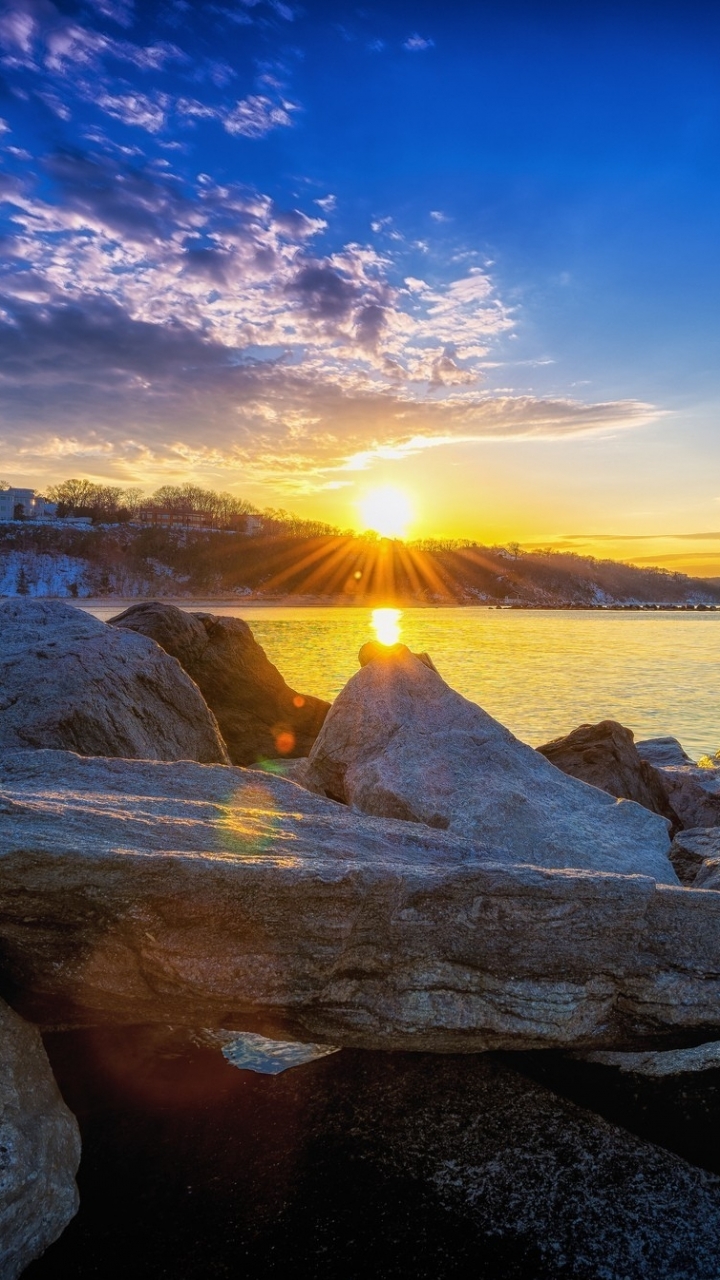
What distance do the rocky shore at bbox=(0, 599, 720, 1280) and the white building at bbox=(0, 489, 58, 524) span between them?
163015 millimetres

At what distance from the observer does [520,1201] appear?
3369 mm

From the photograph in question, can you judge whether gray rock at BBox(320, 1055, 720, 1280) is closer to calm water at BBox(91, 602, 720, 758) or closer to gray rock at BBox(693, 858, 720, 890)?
gray rock at BBox(693, 858, 720, 890)

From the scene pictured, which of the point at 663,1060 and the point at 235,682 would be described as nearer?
the point at 663,1060

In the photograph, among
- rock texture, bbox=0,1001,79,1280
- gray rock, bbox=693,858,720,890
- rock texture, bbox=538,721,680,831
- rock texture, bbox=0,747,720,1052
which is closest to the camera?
rock texture, bbox=0,1001,79,1280

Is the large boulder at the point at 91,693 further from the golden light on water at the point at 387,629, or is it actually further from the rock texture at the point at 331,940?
the golden light on water at the point at 387,629

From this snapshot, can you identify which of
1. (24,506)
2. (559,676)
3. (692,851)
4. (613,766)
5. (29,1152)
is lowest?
(559,676)

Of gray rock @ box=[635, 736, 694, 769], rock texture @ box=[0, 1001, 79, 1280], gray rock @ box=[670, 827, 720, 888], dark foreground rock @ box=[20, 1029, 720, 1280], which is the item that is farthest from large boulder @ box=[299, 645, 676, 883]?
gray rock @ box=[635, 736, 694, 769]

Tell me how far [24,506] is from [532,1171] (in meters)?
175

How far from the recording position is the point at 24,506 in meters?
163

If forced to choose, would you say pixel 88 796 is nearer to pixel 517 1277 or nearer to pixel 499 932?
pixel 499 932

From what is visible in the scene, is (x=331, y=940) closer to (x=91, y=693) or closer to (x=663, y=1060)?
(x=663, y=1060)

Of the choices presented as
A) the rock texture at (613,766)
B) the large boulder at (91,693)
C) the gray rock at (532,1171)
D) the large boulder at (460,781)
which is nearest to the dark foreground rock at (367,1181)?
the gray rock at (532,1171)

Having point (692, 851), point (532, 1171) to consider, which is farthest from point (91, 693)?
point (692, 851)

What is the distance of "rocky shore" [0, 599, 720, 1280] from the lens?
3.21 m
